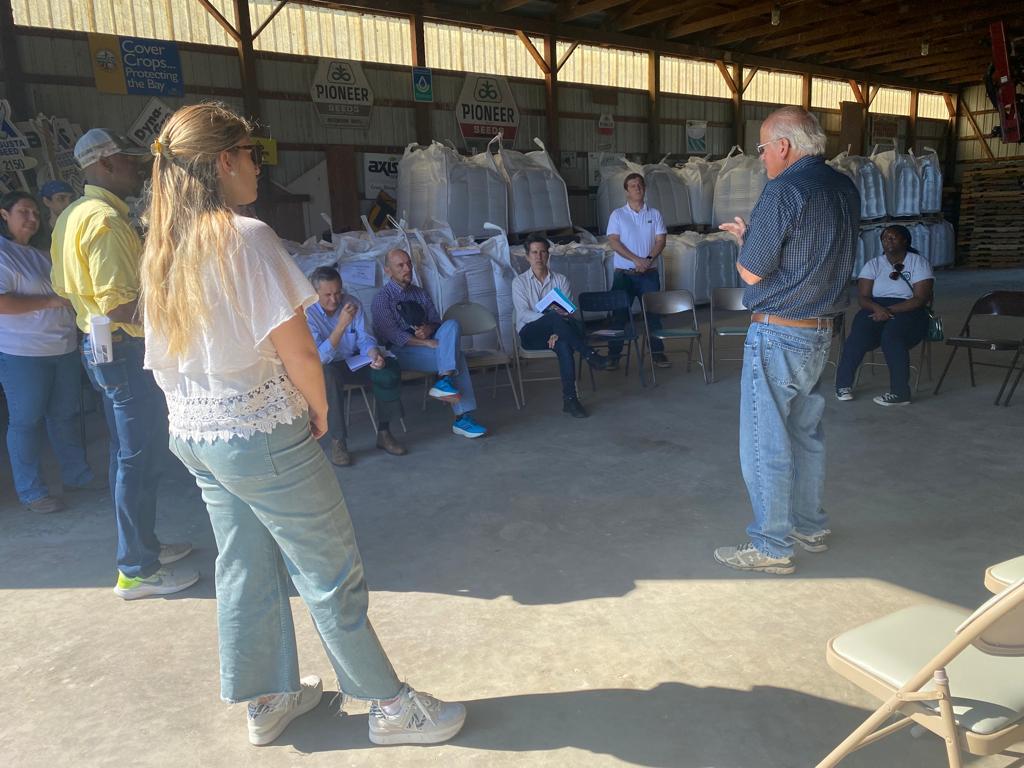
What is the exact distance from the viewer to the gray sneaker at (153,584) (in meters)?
2.94

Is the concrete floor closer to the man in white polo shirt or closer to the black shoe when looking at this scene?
the black shoe

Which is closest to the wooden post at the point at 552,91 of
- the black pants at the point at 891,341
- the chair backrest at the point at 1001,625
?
the black pants at the point at 891,341

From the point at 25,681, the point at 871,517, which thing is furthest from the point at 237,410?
the point at 871,517

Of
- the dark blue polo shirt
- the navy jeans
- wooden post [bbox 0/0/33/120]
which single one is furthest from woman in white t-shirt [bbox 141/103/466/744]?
wooden post [bbox 0/0/33/120]

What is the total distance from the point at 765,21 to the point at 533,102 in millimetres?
4185

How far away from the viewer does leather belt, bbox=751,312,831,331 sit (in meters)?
2.78

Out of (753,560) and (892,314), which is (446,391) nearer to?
(753,560)

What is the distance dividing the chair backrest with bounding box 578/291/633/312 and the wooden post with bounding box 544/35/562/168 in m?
5.00

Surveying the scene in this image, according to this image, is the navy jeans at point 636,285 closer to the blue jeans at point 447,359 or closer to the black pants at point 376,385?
the blue jeans at point 447,359

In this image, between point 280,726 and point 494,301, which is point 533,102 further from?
point 280,726

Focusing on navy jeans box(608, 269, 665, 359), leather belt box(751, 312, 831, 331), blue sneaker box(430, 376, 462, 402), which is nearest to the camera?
leather belt box(751, 312, 831, 331)

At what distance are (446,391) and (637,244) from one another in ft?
9.12

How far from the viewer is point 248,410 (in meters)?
1.73

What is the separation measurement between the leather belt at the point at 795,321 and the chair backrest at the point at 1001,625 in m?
1.58
